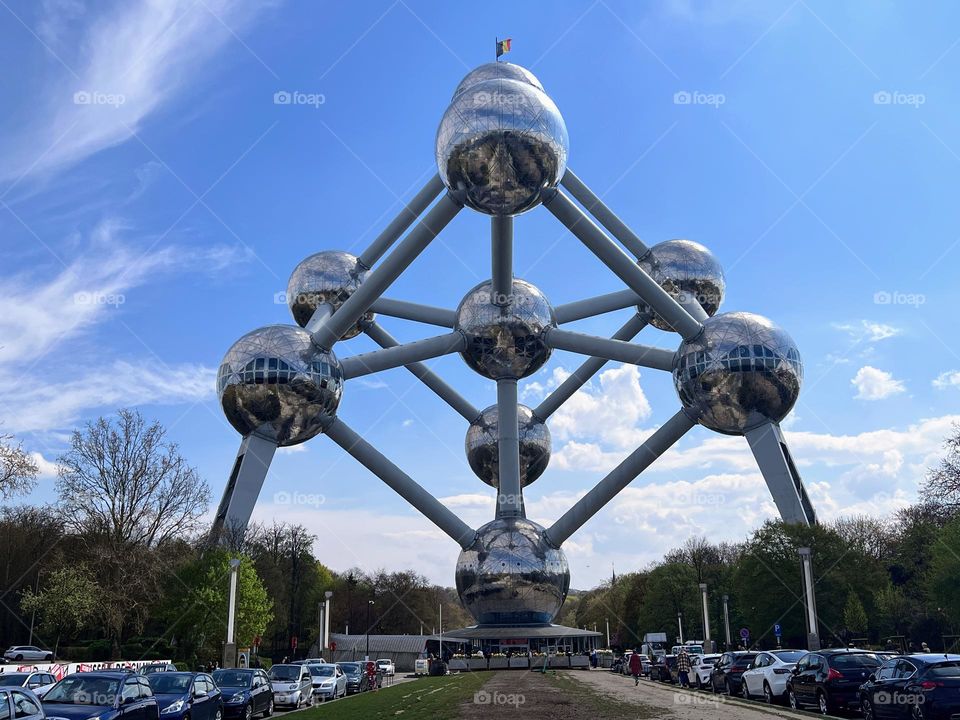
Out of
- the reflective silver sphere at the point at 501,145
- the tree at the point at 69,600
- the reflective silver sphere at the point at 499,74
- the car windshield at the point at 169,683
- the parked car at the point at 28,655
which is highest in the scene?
the reflective silver sphere at the point at 499,74

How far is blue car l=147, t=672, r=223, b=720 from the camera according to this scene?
12.2 metres

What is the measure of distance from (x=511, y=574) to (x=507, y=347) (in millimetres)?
5392

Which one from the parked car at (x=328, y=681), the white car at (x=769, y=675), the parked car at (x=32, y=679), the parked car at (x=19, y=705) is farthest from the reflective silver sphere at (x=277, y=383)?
the white car at (x=769, y=675)

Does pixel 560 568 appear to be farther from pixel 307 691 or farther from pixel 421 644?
pixel 421 644

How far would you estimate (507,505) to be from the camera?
72.3 ft

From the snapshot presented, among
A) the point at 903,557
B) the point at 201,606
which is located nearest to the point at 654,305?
the point at 201,606

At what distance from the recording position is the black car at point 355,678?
88.8ft

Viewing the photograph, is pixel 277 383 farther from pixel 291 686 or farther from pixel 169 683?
pixel 291 686

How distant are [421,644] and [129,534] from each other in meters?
38.9

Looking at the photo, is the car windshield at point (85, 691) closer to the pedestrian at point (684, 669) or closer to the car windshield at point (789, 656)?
the car windshield at point (789, 656)

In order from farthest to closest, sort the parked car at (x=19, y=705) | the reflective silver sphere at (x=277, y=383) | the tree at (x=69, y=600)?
the tree at (x=69, y=600) < the reflective silver sphere at (x=277, y=383) < the parked car at (x=19, y=705)

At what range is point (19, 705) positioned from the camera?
7.99 metres

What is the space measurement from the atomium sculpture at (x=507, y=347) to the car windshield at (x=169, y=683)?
522 cm

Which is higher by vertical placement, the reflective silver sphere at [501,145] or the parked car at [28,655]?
the reflective silver sphere at [501,145]
